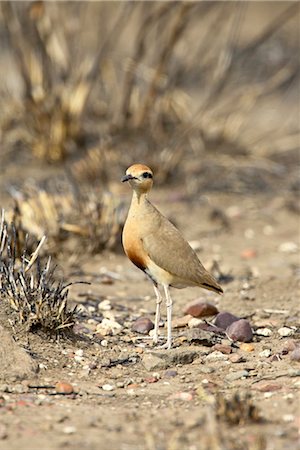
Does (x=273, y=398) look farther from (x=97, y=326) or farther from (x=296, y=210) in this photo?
(x=296, y=210)

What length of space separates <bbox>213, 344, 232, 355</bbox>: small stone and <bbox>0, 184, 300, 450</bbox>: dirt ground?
1.0 inches

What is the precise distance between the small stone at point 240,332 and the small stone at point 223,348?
0.63 ft

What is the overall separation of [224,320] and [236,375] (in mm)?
945

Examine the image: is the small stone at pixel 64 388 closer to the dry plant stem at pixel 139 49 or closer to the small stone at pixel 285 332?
the small stone at pixel 285 332

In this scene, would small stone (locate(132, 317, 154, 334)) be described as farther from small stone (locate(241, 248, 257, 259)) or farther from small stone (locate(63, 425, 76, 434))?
small stone (locate(241, 248, 257, 259))

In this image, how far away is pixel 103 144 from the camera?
30.2 feet

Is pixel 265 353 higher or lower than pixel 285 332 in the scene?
lower

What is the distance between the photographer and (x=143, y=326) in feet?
19.6

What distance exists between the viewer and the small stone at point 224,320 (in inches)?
236

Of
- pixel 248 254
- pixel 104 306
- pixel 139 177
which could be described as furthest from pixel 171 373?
pixel 248 254

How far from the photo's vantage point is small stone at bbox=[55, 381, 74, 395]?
15.8 feet

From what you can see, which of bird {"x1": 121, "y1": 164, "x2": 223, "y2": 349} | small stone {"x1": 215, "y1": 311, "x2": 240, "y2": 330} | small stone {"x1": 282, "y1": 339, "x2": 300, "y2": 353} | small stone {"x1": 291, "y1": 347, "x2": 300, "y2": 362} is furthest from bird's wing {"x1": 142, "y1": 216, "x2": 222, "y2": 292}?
small stone {"x1": 291, "y1": 347, "x2": 300, "y2": 362}

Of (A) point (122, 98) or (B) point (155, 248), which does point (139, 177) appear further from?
(A) point (122, 98)

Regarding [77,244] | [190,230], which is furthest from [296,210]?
[77,244]
